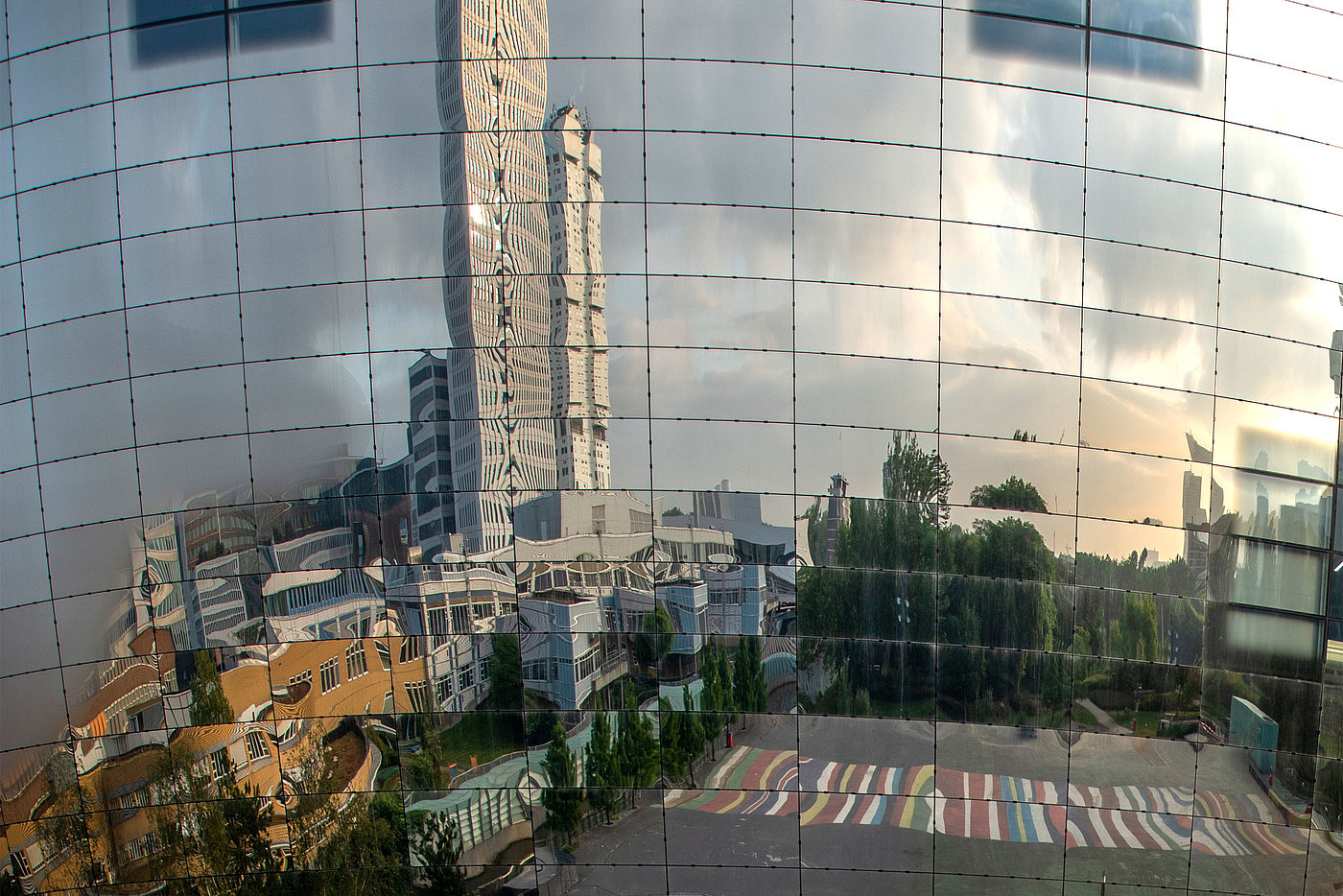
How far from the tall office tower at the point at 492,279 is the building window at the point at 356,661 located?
227cm

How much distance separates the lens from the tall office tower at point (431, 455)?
36.0 ft

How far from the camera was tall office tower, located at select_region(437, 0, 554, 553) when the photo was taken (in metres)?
10.9

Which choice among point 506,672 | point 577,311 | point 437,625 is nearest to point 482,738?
point 506,672

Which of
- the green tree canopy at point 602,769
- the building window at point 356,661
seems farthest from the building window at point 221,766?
the green tree canopy at point 602,769

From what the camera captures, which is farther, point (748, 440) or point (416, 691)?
point (416, 691)

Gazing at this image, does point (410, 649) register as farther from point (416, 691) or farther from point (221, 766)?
point (221, 766)

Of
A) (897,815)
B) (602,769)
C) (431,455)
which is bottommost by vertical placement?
(897,815)

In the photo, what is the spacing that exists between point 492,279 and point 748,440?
4.51 m

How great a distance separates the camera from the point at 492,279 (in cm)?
1093

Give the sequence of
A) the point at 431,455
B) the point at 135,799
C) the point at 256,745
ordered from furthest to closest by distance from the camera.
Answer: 1. the point at 135,799
2. the point at 256,745
3. the point at 431,455

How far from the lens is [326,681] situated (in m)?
11.1

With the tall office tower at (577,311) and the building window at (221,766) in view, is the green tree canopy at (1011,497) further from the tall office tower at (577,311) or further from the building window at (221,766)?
the building window at (221,766)

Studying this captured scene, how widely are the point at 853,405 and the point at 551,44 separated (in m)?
6.96

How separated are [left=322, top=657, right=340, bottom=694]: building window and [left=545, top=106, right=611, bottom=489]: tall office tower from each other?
14.5 ft
